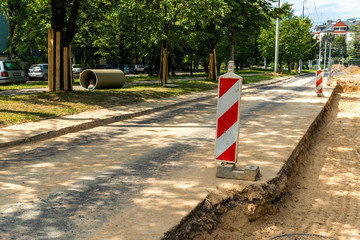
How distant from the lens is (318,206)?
4.96 metres

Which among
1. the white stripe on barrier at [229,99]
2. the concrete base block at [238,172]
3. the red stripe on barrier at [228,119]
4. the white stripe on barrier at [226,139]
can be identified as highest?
the white stripe on barrier at [229,99]

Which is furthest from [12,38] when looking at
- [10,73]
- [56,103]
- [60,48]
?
[56,103]

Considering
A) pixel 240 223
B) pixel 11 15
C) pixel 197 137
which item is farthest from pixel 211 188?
pixel 11 15

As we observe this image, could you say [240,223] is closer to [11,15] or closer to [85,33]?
[85,33]

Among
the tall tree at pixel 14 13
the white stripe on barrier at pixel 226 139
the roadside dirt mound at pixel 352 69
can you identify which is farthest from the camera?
the roadside dirt mound at pixel 352 69

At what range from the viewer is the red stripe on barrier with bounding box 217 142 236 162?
5.03 meters

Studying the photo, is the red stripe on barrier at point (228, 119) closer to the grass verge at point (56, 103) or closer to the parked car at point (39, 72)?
the grass verge at point (56, 103)

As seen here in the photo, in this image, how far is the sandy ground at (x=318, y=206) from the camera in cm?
408

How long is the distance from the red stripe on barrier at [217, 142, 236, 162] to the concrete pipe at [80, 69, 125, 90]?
13812mm

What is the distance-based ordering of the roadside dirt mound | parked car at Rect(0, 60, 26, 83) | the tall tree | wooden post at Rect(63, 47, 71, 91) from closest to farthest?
wooden post at Rect(63, 47, 71, 91)
parked car at Rect(0, 60, 26, 83)
the tall tree
the roadside dirt mound

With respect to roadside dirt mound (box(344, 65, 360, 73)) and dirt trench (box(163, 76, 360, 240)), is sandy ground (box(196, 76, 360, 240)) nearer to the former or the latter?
dirt trench (box(163, 76, 360, 240))

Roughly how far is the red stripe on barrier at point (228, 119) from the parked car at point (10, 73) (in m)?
21.0

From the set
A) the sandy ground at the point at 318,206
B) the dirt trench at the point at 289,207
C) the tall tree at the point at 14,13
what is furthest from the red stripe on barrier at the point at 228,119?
the tall tree at the point at 14,13

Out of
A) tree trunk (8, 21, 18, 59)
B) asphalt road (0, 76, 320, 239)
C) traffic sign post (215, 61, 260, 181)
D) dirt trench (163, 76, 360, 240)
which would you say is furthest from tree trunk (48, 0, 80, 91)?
tree trunk (8, 21, 18, 59)
